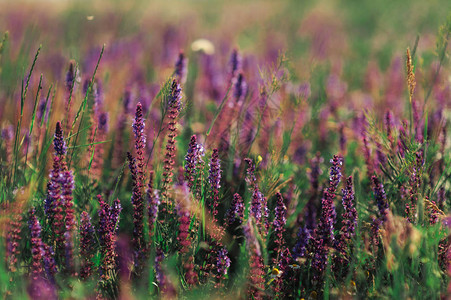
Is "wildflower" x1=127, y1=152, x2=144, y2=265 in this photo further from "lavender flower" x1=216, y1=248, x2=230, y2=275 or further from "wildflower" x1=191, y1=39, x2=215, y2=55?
"wildflower" x1=191, y1=39, x2=215, y2=55

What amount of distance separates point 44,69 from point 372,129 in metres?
4.28

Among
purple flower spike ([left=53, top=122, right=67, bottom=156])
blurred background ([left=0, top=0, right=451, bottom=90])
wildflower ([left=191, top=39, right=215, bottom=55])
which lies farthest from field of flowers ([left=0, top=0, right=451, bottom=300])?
blurred background ([left=0, top=0, right=451, bottom=90])

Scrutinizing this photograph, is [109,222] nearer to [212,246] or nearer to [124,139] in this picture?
[212,246]

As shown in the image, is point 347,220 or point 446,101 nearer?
point 347,220

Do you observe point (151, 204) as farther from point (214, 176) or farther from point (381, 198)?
point (381, 198)

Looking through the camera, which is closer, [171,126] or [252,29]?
[171,126]

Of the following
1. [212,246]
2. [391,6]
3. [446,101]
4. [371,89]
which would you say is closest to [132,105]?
[212,246]

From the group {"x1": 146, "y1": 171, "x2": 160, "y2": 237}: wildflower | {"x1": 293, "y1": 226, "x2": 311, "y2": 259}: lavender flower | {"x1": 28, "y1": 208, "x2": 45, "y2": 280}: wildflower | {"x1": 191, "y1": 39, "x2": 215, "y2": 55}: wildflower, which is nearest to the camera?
{"x1": 28, "y1": 208, "x2": 45, "y2": 280}: wildflower

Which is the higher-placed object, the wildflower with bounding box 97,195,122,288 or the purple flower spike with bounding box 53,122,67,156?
the purple flower spike with bounding box 53,122,67,156

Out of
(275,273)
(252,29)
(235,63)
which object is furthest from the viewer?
(252,29)

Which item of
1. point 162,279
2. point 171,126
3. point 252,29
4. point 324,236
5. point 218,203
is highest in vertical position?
point 252,29

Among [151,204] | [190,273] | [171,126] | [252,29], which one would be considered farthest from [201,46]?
[252,29]

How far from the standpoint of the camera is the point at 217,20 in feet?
37.8

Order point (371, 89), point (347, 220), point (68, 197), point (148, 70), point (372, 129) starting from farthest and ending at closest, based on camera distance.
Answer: point (148, 70), point (371, 89), point (372, 129), point (347, 220), point (68, 197)
